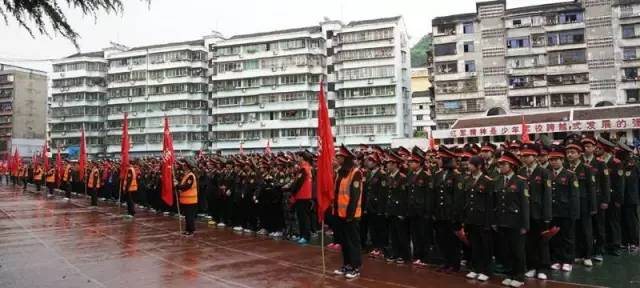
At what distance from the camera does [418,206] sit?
846 cm

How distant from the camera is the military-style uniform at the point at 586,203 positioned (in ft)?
26.9

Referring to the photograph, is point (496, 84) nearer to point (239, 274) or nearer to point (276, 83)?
point (276, 83)

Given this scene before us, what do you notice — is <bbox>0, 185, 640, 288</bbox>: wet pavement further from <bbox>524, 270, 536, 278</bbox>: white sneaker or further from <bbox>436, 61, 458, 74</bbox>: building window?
<bbox>436, 61, 458, 74</bbox>: building window

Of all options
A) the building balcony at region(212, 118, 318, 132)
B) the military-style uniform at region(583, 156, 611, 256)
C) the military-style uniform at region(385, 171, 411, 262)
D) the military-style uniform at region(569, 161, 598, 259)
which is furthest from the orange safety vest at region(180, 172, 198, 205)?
the building balcony at region(212, 118, 318, 132)

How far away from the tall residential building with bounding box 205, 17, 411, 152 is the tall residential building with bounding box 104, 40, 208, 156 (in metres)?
2.85

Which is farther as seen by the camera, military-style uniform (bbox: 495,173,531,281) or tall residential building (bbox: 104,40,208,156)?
tall residential building (bbox: 104,40,208,156)

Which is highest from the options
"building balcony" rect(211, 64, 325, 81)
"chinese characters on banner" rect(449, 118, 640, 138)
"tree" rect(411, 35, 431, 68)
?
"tree" rect(411, 35, 431, 68)

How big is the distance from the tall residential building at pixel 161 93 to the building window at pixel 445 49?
100 feet

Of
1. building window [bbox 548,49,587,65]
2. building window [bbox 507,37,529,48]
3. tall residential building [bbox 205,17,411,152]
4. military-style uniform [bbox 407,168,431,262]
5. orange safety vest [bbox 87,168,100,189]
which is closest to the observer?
military-style uniform [bbox 407,168,431,262]

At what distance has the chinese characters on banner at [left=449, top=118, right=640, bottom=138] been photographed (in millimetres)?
38000

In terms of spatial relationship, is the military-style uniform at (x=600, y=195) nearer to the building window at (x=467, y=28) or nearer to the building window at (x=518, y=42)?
the building window at (x=518, y=42)

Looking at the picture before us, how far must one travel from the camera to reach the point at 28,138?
266 ft

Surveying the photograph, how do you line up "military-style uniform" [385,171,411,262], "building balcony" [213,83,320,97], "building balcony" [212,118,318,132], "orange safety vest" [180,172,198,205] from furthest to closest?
"building balcony" [213,83,320,97] < "building balcony" [212,118,318,132] < "orange safety vest" [180,172,198,205] < "military-style uniform" [385,171,411,262]

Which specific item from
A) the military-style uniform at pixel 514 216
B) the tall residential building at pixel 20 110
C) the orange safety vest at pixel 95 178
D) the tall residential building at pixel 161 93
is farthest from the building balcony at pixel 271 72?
the military-style uniform at pixel 514 216
